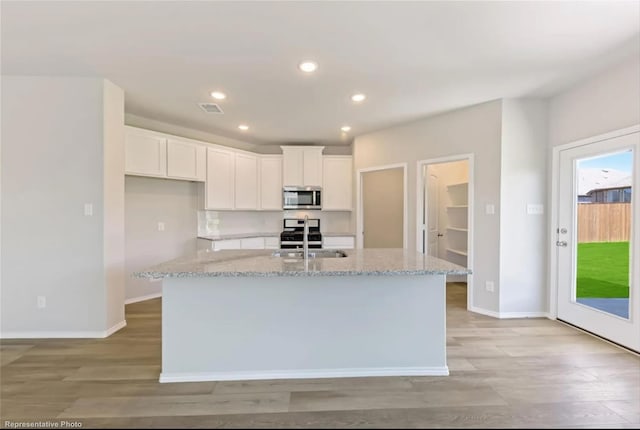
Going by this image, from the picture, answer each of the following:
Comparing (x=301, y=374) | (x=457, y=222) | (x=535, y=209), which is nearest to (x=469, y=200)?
(x=535, y=209)

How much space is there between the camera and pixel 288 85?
3256mm

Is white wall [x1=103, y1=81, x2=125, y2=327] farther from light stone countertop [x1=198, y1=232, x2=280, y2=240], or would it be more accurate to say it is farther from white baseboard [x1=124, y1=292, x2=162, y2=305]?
light stone countertop [x1=198, y1=232, x2=280, y2=240]

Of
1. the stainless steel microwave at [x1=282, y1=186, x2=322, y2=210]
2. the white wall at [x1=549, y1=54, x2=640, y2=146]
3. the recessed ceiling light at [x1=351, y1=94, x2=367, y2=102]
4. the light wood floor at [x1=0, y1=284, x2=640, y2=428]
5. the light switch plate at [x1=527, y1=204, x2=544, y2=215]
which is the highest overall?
the recessed ceiling light at [x1=351, y1=94, x2=367, y2=102]

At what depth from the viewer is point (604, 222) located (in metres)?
3.20

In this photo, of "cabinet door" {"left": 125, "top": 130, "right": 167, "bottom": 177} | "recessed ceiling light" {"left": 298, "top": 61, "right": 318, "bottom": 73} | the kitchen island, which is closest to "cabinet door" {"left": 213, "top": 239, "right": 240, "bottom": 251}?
"cabinet door" {"left": 125, "top": 130, "right": 167, "bottom": 177}

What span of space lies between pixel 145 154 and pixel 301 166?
247 centimetres

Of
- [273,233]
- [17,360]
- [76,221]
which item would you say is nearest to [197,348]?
[17,360]

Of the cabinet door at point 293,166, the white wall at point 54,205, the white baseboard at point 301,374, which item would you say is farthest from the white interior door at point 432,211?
the white wall at point 54,205

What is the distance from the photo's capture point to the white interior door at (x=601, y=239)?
9.35ft

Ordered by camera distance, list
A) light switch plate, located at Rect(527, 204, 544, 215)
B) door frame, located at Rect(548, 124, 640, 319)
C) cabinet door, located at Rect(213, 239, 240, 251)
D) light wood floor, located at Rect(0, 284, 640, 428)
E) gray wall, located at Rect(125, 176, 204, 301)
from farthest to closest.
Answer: cabinet door, located at Rect(213, 239, 240, 251) < gray wall, located at Rect(125, 176, 204, 301) < light switch plate, located at Rect(527, 204, 544, 215) < door frame, located at Rect(548, 124, 640, 319) < light wood floor, located at Rect(0, 284, 640, 428)

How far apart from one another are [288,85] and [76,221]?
2518 mm

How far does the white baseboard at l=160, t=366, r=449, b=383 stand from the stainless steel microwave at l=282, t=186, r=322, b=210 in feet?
11.6

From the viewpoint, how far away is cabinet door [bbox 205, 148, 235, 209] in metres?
4.89

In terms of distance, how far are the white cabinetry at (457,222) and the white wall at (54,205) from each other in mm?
5030
